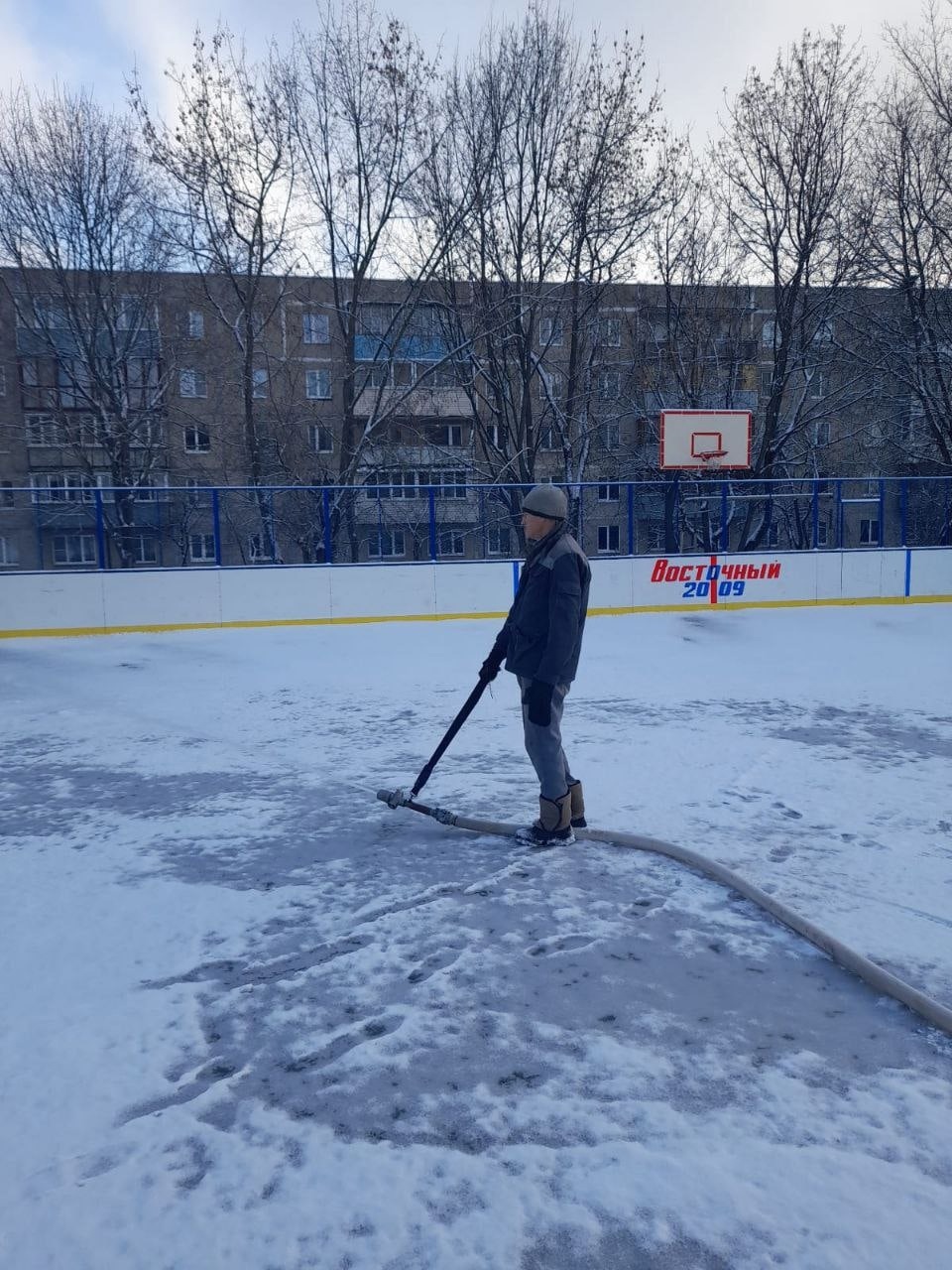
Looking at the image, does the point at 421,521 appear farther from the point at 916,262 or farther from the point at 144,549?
the point at 916,262

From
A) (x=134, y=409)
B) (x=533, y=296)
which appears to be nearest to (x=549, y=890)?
(x=533, y=296)

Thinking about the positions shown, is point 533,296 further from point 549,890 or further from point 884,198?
point 549,890

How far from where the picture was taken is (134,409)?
25062 millimetres

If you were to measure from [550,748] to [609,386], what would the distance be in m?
22.5

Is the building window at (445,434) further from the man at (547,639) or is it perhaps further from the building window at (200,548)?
the man at (547,639)

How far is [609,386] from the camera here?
25.3 meters

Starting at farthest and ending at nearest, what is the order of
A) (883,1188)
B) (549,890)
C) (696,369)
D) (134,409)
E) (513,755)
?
(696,369)
(134,409)
(513,755)
(549,890)
(883,1188)

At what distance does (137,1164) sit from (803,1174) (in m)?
1.62

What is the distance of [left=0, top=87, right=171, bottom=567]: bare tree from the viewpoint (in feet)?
73.1

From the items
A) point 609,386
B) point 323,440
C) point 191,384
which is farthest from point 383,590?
point 191,384

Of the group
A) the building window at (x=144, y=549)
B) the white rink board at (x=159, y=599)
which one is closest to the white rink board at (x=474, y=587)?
the white rink board at (x=159, y=599)

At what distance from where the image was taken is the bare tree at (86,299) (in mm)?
22281

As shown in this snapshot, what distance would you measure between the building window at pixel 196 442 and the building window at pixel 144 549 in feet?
37.2

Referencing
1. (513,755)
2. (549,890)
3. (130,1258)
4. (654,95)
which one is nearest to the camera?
(130,1258)
